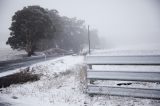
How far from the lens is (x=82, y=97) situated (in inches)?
227

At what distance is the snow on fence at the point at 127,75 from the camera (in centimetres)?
460

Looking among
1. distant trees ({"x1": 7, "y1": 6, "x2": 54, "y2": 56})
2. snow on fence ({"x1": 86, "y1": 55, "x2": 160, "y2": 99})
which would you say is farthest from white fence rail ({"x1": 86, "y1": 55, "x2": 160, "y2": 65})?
distant trees ({"x1": 7, "y1": 6, "x2": 54, "y2": 56})

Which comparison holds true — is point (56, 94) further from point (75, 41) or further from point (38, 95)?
point (75, 41)

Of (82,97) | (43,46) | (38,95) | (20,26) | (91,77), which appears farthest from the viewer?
(43,46)

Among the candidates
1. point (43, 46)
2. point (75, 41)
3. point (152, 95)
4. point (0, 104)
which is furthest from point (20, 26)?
point (152, 95)

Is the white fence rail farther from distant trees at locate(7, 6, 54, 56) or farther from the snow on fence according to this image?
distant trees at locate(7, 6, 54, 56)

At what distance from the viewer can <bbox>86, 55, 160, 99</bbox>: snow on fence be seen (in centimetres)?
460

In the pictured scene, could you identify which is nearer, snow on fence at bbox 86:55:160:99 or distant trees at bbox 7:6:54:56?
snow on fence at bbox 86:55:160:99

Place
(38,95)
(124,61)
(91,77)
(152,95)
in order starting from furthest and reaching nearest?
(38,95) → (91,77) → (124,61) → (152,95)

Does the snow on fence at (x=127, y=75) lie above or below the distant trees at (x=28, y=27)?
below

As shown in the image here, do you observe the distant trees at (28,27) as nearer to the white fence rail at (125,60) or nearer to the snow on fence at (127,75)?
the white fence rail at (125,60)

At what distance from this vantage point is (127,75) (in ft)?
15.9

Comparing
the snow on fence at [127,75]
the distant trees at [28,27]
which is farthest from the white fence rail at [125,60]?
the distant trees at [28,27]

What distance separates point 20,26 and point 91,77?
36767mm
